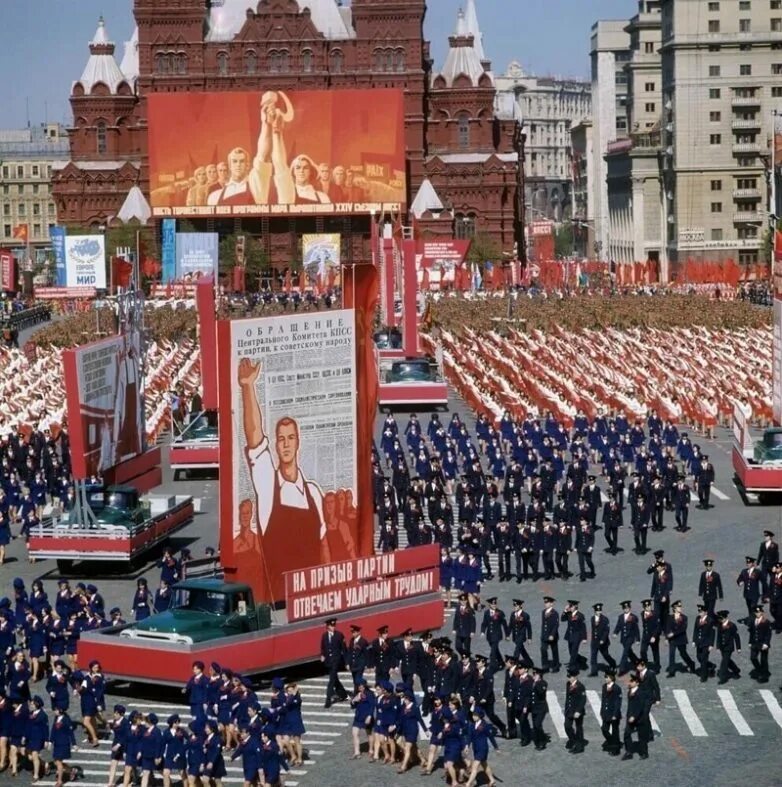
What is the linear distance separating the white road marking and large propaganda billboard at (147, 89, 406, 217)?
78025 millimetres

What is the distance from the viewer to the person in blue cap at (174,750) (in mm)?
18578

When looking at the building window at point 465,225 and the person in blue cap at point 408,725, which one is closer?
the person in blue cap at point 408,725

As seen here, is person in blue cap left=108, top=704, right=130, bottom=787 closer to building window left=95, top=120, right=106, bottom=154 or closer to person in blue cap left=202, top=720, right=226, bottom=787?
person in blue cap left=202, top=720, right=226, bottom=787

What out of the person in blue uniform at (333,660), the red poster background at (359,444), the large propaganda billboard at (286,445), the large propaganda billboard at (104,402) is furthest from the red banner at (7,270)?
the person in blue uniform at (333,660)

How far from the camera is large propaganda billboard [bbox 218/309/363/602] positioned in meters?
24.3

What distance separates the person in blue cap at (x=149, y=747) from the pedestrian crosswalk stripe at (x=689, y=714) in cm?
557

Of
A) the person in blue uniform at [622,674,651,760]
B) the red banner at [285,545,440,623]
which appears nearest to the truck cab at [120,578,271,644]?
the red banner at [285,545,440,623]

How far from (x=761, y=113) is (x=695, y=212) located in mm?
6878

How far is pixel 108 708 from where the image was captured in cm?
2211

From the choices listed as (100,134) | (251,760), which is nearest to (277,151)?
(100,134)

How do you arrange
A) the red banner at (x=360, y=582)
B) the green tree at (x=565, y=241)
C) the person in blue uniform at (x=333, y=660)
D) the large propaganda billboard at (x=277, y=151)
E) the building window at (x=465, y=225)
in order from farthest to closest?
the green tree at (x=565, y=241)
the building window at (x=465, y=225)
the large propaganda billboard at (x=277, y=151)
the red banner at (x=360, y=582)
the person in blue uniform at (x=333, y=660)

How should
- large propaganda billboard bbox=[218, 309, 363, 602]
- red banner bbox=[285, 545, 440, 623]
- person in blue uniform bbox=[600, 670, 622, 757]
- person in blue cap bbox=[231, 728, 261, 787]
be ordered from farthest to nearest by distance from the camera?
large propaganda billboard bbox=[218, 309, 363, 602], red banner bbox=[285, 545, 440, 623], person in blue uniform bbox=[600, 670, 622, 757], person in blue cap bbox=[231, 728, 261, 787]

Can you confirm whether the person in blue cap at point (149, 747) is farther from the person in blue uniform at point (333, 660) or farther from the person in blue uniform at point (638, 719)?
the person in blue uniform at point (638, 719)

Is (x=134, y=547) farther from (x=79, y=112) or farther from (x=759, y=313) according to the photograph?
(x=79, y=112)
